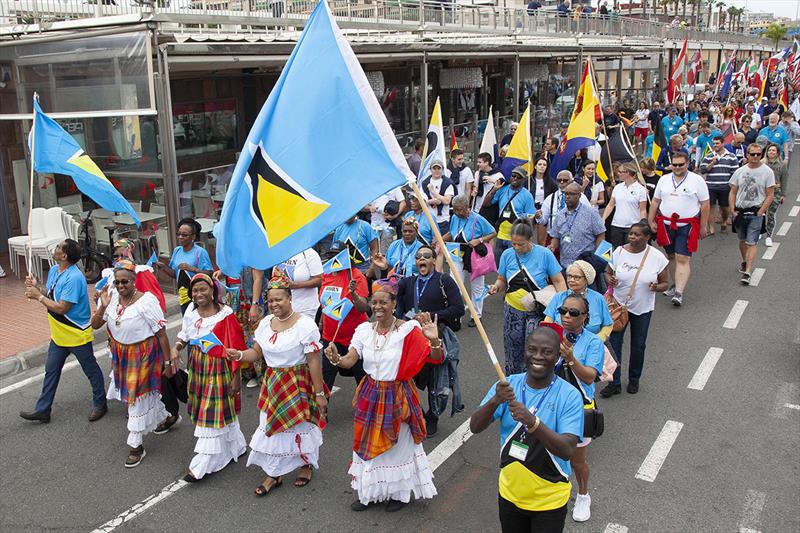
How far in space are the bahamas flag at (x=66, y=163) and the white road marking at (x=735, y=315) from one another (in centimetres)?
683

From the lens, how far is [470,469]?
18.6ft

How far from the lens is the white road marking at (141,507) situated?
510 centimetres

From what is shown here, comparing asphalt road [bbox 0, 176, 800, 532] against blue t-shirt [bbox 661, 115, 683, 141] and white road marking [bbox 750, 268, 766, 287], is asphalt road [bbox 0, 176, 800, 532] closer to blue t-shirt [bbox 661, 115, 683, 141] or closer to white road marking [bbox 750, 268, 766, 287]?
white road marking [bbox 750, 268, 766, 287]

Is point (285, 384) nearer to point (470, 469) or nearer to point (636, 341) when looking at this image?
point (470, 469)

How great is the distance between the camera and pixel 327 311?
21.5 ft

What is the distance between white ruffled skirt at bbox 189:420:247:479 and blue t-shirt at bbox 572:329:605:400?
2.63 metres

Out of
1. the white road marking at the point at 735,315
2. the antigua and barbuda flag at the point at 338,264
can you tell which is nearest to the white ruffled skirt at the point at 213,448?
the antigua and barbuda flag at the point at 338,264

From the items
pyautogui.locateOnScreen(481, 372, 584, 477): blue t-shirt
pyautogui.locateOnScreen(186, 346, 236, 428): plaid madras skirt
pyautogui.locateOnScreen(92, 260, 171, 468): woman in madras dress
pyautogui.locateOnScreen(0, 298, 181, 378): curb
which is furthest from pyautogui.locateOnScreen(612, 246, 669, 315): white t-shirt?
pyautogui.locateOnScreen(0, 298, 181, 378): curb

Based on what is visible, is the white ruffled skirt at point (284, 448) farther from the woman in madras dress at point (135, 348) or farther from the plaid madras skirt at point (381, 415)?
the woman in madras dress at point (135, 348)

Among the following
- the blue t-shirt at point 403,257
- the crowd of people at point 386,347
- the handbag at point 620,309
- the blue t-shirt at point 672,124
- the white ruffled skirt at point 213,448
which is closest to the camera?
the crowd of people at point 386,347

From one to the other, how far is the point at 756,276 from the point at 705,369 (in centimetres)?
406

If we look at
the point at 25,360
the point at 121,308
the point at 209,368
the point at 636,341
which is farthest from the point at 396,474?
the point at 25,360

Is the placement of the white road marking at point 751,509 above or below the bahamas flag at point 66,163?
below

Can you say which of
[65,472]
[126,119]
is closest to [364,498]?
[65,472]
